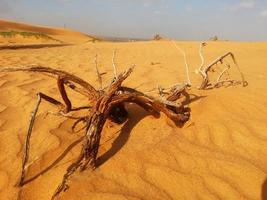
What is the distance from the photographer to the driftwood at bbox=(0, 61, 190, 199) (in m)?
2.18

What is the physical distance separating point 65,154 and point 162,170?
2.41 ft

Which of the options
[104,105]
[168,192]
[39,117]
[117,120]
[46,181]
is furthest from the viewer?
[39,117]

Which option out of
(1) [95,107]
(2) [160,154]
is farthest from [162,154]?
(1) [95,107]

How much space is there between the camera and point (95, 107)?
2318 mm

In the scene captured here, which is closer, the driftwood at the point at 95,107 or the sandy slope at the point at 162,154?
the sandy slope at the point at 162,154

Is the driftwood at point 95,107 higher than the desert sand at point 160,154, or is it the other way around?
the driftwood at point 95,107

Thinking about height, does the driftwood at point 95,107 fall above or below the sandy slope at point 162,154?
above

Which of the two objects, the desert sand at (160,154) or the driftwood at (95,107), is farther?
the driftwood at (95,107)

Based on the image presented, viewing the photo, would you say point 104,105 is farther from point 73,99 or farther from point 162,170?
point 73,99

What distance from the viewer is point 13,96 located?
404 centimetres

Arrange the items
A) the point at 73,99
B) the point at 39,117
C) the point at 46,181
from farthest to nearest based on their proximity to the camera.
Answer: the point at 73,99, the point at 39,117, the point at 46,181

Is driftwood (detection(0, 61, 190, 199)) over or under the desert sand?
over

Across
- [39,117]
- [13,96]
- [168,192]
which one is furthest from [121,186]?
[13,96]

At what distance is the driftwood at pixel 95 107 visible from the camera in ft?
7.16
